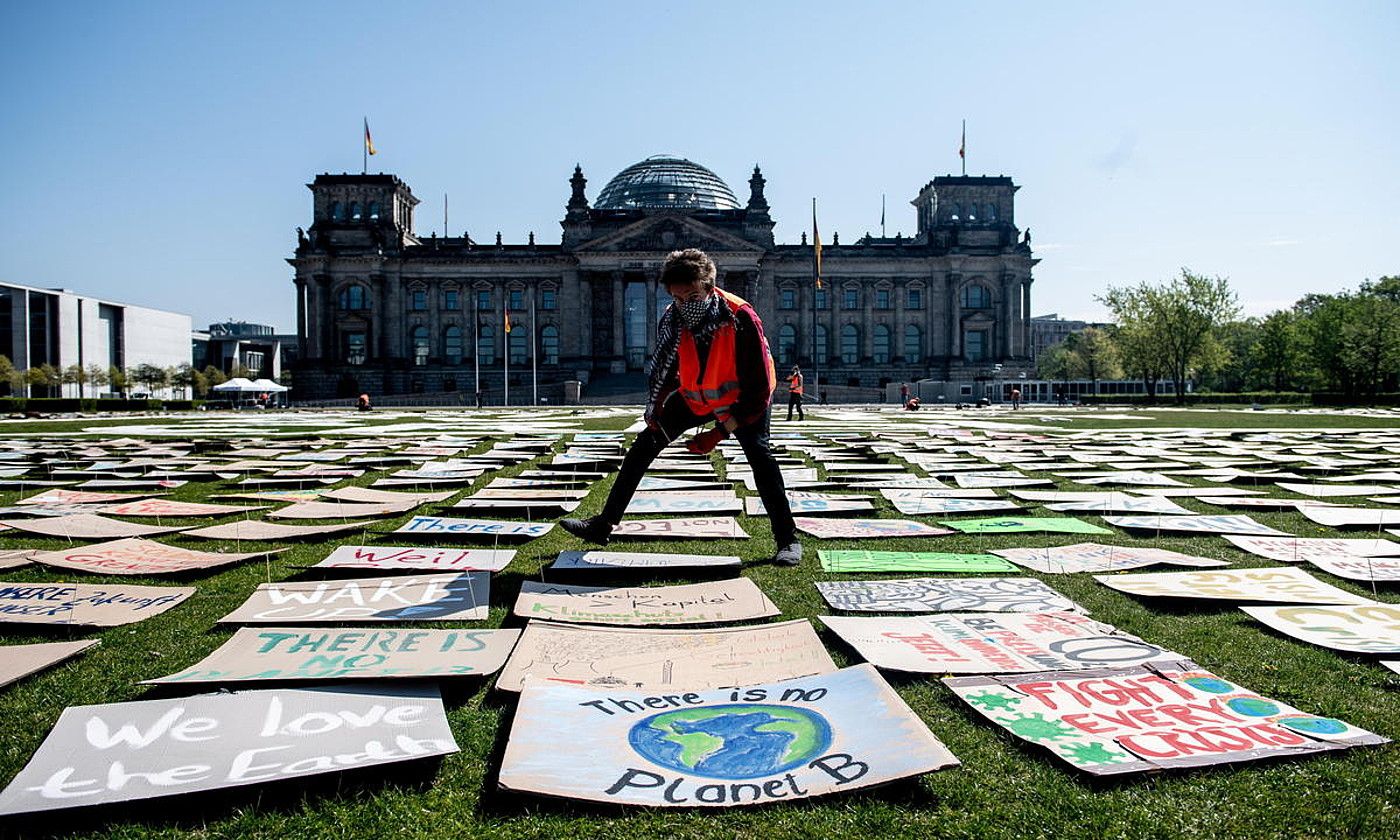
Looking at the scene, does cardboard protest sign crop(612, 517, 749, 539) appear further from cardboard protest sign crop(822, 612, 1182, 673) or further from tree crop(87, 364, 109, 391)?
tree crop(87, 364, 109, 391)

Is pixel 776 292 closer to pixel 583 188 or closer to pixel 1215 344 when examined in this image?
pixel 583 188

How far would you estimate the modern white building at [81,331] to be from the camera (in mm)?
93812

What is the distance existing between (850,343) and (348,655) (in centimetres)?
8156

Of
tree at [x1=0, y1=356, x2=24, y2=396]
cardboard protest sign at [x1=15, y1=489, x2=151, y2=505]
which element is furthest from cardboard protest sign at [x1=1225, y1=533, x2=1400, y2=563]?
tree at [x1=0, y1=356, x2=24, y2=396]

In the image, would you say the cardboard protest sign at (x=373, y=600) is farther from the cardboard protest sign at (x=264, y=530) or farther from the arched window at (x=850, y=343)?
the arched window at (x=850, y=343)

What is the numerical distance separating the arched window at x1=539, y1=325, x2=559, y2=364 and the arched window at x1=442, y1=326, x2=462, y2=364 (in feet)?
22.4

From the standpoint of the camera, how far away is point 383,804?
2.47m

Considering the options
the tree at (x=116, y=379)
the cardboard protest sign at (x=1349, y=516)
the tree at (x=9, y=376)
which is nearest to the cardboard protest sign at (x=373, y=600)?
the cardboard protest sign at (x=1349, y=516)

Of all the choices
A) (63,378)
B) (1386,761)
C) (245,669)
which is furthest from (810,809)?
(63,378)

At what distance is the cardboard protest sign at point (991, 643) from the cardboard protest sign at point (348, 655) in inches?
56.6

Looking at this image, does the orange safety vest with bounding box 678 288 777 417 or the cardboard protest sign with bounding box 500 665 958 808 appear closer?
the cardboard protest sign with bounding box 500 665 958 808

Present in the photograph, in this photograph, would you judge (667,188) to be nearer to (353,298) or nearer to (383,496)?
(353,298)

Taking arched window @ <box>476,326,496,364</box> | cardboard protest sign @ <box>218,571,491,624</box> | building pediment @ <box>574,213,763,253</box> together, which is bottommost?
cardboard protest sign @ <box>218,571,491,624</box>

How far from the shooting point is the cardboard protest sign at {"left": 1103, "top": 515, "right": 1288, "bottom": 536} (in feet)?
21.7
